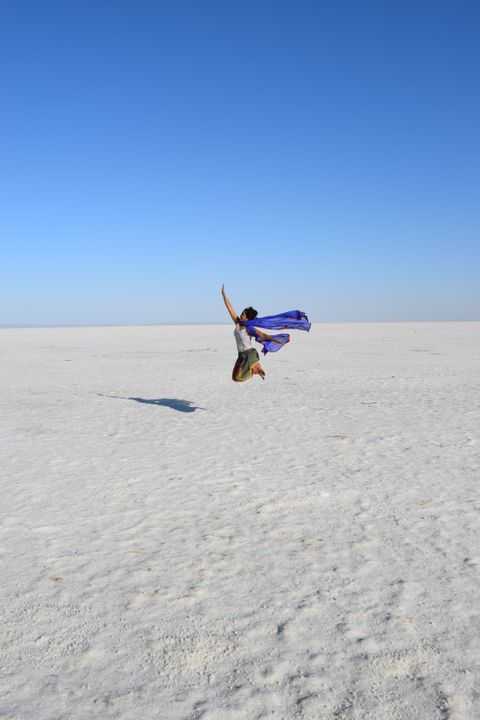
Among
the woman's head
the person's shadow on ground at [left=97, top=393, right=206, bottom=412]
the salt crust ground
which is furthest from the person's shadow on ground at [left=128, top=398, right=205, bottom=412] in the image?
the woman's head

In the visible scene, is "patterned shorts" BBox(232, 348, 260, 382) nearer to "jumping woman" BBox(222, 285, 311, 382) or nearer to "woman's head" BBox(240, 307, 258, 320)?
"jumping woman" BBox(222, 285, 311, 382)

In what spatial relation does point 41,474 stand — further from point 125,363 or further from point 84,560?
point 125,363

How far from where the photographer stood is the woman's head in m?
12.5

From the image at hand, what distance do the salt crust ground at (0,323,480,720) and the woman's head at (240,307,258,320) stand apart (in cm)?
225

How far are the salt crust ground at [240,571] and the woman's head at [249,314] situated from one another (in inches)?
88.4

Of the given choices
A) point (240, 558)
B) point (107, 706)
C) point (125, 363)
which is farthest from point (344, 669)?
point (125, 363)

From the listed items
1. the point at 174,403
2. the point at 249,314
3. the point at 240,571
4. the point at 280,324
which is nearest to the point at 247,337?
the point at 249,314

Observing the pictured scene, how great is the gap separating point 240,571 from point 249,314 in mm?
7813

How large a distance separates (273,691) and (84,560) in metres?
2.52

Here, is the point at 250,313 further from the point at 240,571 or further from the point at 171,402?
the point at 240,571

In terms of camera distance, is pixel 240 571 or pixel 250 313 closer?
pixel 240 571

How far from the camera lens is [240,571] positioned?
524 centimetres

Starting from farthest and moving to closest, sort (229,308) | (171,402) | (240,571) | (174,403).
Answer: (171,402)
(174,403)
(229,308)
(240,571)

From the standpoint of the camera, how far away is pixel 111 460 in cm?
946
